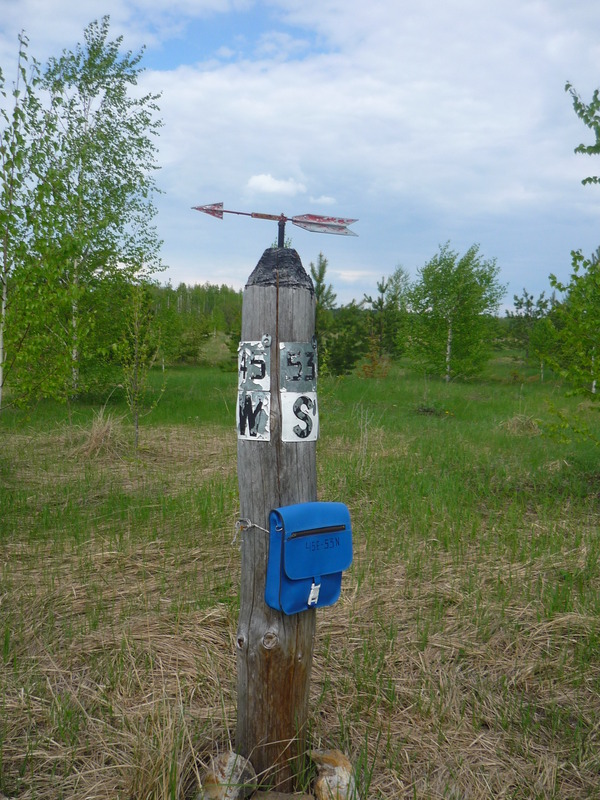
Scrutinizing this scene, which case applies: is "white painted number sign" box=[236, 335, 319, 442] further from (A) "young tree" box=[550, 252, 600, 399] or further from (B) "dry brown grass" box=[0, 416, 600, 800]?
(A) "young tree" box=[550, 252, 600, 399]

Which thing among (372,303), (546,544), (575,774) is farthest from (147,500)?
(372,303)

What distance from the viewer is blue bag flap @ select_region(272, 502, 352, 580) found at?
2291mm

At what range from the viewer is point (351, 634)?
3.80 meters

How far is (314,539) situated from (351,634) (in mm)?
1729

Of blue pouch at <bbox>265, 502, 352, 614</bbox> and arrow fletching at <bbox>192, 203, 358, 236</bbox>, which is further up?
arrow fletching at <bbox>192, 203, 358, 236</bbox>

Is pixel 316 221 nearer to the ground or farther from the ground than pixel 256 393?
farther from the ground

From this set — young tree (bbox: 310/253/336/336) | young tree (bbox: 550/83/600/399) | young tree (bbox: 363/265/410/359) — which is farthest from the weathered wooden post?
young tree (bbox: 363/265/410/359)

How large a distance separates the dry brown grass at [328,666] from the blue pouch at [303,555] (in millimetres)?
657

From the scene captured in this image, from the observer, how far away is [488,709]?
10.2ft

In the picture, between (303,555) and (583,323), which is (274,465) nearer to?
(303,555)

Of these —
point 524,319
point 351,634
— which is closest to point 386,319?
point 524,319

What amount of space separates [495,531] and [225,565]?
2490mm

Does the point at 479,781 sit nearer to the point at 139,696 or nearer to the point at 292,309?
the point at 139,696

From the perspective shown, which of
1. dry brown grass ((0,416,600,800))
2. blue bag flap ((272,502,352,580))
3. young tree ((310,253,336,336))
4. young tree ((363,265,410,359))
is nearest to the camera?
blue bag flap ((272,502,352,580))
